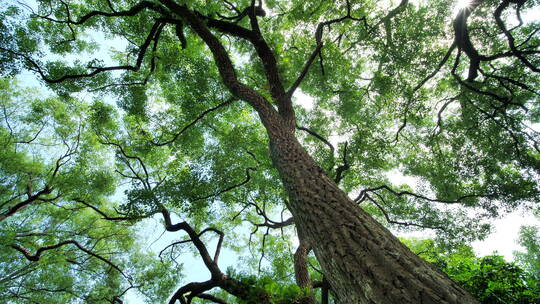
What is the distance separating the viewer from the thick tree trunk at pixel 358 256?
143cm

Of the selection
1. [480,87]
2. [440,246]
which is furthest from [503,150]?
[440,246]

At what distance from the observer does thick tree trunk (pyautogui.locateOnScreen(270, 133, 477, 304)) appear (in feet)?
4.70

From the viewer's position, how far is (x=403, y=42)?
25.3ft

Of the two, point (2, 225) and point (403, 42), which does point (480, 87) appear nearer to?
point (403, 42)

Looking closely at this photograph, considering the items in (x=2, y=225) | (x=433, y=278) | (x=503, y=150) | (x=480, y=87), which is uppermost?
(x=2, y=225)

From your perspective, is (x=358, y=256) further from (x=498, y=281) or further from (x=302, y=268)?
(x=302, y=268)

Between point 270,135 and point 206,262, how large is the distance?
3.16 m

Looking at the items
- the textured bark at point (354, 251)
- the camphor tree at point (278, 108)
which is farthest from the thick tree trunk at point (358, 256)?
the camphor tree at point (278, 108)

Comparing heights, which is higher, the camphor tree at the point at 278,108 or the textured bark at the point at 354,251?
the camphor tree at the point at 278,108

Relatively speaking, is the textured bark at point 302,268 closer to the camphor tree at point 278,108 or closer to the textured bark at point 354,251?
the camphor tree at point 278,108

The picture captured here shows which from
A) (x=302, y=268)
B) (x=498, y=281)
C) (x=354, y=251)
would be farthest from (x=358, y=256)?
(x=302, y=268)

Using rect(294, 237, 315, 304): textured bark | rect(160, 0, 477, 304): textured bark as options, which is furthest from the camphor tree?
rect(160, 0, 477, 304): textured bark

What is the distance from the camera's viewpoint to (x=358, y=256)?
71.2 inches

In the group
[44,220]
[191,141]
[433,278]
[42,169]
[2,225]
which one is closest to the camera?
[433,278]
